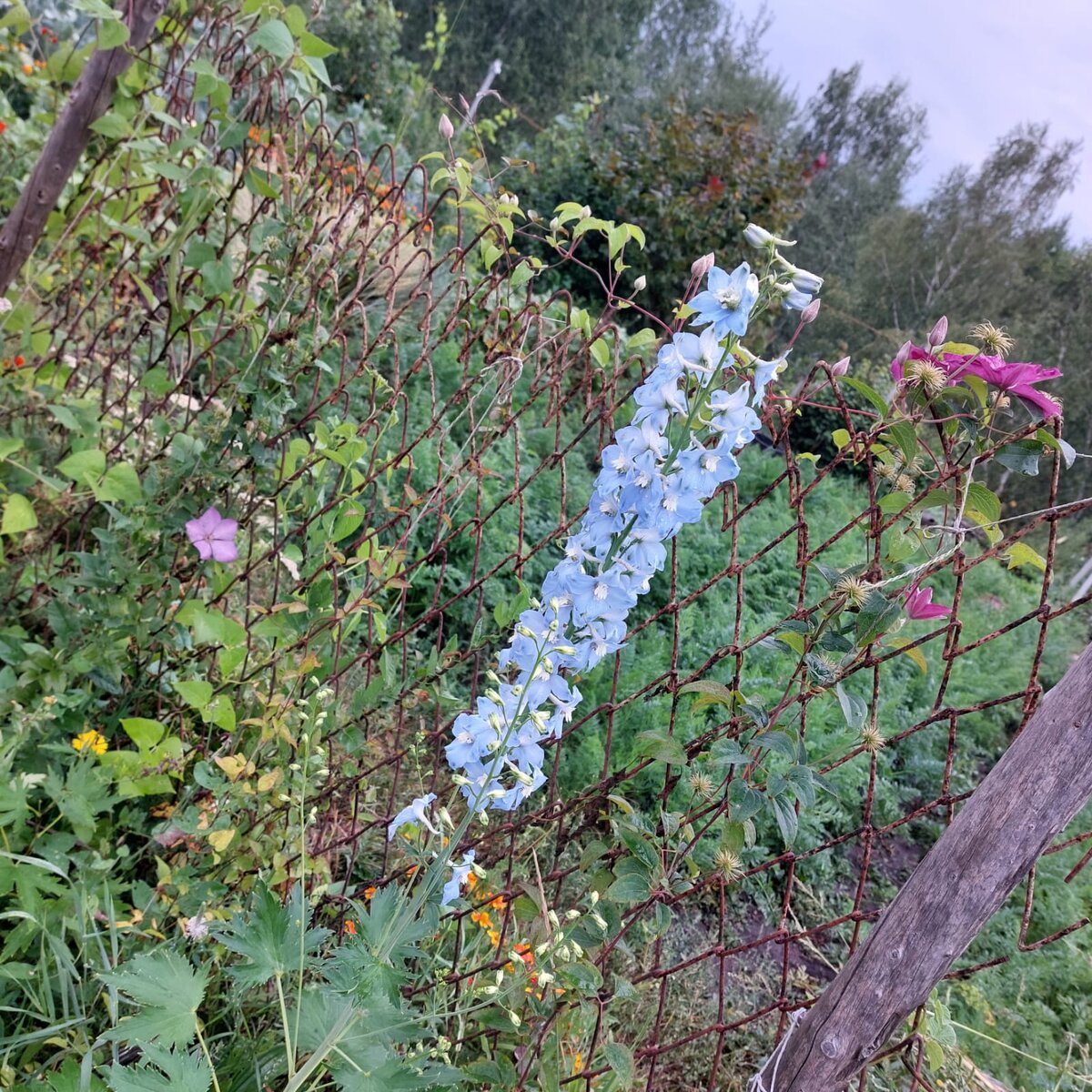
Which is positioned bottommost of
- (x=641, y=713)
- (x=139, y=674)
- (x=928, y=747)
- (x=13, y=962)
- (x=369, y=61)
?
(x=13, y=962)

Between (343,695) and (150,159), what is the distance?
4.35ft

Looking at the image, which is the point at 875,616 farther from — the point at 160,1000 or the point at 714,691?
the point at 160,1000

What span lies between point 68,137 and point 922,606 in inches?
76.5

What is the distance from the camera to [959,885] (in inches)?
32.7

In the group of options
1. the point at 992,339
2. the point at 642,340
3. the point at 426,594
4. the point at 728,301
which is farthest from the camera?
the point at 426,594

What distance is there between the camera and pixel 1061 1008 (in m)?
2.30

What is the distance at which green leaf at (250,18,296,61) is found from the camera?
147 cm

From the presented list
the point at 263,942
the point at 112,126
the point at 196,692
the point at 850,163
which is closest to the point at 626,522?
the point at 263,942

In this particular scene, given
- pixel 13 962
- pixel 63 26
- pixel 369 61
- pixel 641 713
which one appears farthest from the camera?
pixel 369 61

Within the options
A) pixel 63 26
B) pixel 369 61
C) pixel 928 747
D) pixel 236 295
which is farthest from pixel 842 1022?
pixel 369 61

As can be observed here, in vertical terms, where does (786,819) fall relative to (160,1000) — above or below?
above

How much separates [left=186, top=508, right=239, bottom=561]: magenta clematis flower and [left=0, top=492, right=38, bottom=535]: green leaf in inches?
14.8

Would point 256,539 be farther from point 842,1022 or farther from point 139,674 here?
point 842,1022

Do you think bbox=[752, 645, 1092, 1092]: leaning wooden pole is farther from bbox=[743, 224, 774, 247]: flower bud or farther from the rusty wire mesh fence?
bbox=[743, 224, 774, 247]: flower bud
